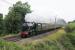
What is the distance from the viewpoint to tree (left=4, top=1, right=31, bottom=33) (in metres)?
18.9

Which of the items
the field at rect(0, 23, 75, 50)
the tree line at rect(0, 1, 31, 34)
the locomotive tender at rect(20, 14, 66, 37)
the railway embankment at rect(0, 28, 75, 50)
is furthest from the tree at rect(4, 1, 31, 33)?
the railway embankment at rect(0, 28, 75, 50)

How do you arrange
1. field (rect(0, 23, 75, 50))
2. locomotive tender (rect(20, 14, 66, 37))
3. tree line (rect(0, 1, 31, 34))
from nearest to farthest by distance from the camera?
field (rect(0, 23, 75, 50)) < locomotive tender (rect(20, 14, 66, 37)) < tree line (rect(0, 1, 31, 34))

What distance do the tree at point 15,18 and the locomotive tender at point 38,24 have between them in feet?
5.10

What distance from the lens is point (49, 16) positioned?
56.6ft

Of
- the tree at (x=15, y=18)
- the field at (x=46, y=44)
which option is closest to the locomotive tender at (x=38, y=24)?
the tree at (x=15, y=18)

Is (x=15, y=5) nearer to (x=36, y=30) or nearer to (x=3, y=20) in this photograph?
(x=3, y=20)

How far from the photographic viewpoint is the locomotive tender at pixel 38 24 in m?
15.2

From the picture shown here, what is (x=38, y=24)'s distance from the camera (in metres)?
15.8

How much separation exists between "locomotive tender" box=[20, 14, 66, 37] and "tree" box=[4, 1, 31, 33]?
5.10ft

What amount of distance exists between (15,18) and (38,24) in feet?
12.2

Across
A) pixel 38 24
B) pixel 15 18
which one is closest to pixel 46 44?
pixel 38 24

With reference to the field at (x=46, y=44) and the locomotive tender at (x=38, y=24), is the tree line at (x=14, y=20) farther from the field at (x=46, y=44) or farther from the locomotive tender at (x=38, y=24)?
the field at (x=46, y=44)

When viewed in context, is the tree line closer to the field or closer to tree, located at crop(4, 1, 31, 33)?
tree, located at crop(4, 1, 31, 33)

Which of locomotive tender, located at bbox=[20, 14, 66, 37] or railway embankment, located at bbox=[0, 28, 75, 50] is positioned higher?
locomotive tender, located at bbox=[20, 14, 66, 37]
